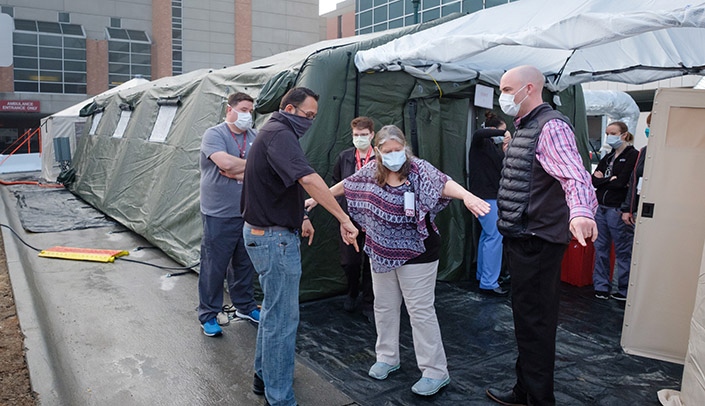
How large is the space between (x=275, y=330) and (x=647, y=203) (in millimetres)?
2674

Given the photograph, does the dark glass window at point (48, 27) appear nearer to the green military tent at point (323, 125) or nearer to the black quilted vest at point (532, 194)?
the green military tent at point (323, 125)

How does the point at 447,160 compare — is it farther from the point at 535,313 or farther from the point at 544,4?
the point at 535,313

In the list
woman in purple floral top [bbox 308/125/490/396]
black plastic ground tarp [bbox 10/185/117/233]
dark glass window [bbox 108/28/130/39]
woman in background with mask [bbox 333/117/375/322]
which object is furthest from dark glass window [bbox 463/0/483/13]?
woman in purple floral top [bbox 308/125/490/396]

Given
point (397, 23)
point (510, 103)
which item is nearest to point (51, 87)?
point (397, 23)

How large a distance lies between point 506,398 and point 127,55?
39.0m

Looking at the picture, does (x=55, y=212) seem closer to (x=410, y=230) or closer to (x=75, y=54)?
(x=410, y=230)

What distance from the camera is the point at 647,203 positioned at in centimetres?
380

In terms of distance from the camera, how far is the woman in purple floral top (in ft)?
10.8

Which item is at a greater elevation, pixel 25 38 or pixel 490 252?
pixel 25 38

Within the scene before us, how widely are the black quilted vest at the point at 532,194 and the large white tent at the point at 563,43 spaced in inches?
39.3

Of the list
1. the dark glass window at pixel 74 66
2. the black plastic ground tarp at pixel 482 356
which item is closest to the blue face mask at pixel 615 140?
the black plastic ground tarp at pixel 482 356

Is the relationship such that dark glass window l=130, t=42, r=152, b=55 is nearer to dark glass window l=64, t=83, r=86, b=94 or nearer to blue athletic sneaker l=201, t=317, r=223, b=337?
dark glass window l=64, t=83, r=86, b=94

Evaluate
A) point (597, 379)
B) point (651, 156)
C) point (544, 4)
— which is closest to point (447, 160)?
point (544, 4)

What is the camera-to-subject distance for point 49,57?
112 ft
